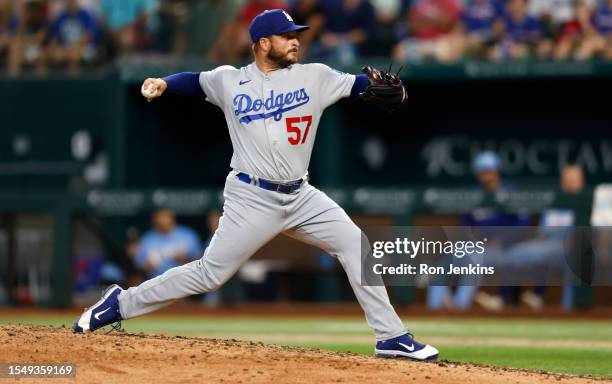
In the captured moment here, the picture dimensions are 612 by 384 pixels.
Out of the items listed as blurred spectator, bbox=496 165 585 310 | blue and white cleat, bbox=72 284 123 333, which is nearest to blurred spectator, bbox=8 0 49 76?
blurred spectator, bbox=496 165 585 310

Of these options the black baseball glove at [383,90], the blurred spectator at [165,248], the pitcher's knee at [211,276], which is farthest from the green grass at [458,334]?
the pitcher's knee at [211,276]

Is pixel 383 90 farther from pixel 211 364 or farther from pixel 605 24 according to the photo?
pixel 605 24

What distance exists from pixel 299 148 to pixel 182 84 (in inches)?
28.0

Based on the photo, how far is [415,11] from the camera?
1433 cm

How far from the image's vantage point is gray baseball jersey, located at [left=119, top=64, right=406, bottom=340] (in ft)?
20.5

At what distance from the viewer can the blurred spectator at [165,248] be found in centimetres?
1366

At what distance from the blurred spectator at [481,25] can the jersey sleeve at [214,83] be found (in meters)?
7.85

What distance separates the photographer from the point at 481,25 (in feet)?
45.7

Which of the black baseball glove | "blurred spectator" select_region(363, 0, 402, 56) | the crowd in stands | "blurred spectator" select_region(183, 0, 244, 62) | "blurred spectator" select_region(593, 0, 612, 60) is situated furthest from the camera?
"blurred spectator" select_region(183, 0, 244, 62)

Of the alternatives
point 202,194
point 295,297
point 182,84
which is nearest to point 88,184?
point 202,194

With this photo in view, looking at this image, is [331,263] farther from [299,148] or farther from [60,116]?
[299,148]

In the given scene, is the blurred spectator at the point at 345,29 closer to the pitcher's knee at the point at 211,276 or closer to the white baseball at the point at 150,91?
the white baseball at the point at 150,91

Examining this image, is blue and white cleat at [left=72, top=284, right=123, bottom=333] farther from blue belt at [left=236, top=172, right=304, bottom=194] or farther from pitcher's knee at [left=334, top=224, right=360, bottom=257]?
pitcher's knee at [left=334, top=224, right=360, bottom=257]

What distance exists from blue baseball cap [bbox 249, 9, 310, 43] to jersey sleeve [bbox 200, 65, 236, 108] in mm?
248
